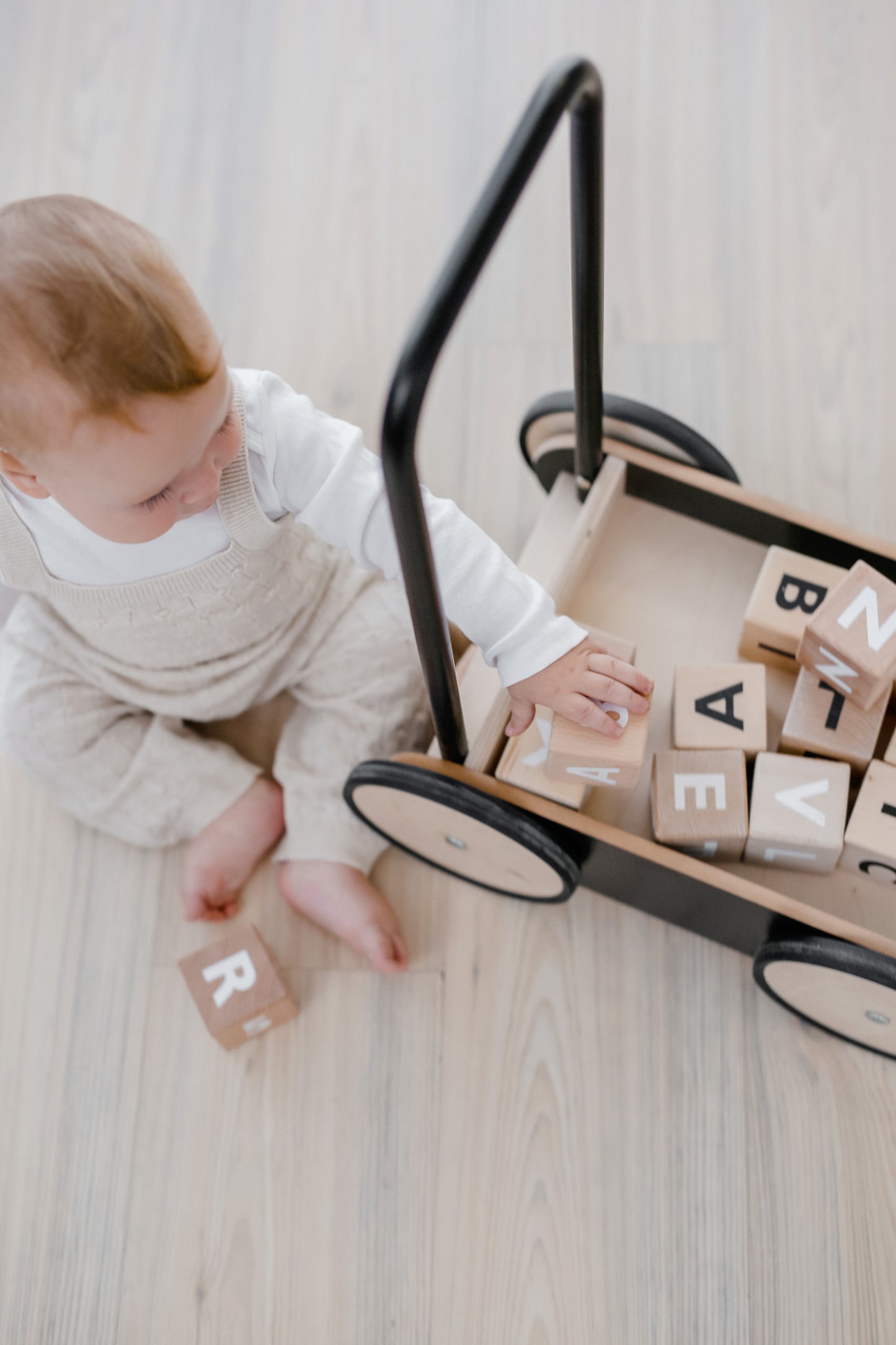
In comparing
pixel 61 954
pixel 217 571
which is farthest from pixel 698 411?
pixel 61 954

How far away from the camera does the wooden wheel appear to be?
2.54 ft

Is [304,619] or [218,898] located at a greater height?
[304,619]

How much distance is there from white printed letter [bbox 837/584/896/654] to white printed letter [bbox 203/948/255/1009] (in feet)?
1.89

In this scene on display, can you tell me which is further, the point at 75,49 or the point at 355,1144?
the point at 75,49

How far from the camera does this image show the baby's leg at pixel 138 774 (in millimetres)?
949

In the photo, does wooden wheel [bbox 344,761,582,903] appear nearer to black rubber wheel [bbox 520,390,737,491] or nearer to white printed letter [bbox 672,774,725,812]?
white printed letter [bbox 672,774,725,812]

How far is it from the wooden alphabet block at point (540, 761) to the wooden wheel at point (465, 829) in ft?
0.08

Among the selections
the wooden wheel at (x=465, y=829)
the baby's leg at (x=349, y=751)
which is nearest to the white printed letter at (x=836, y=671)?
the wooden wheel at (x=465, y=829)

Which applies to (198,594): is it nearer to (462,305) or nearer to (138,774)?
(138,774)

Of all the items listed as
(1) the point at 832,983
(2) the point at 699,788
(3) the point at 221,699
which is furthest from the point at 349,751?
(1) the point at 832,983

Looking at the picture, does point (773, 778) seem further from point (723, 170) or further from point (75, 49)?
point (75, 49)

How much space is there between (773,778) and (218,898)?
51cm

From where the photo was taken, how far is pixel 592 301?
709 millimetres

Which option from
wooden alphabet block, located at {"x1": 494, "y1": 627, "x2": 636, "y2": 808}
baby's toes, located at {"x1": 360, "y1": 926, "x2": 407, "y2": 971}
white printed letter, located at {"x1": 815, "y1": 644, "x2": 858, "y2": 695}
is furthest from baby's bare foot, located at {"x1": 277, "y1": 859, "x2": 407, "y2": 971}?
white printed letter, located at {"x1": 815, "y1": 644, "x2": 858, "y2": 695}
